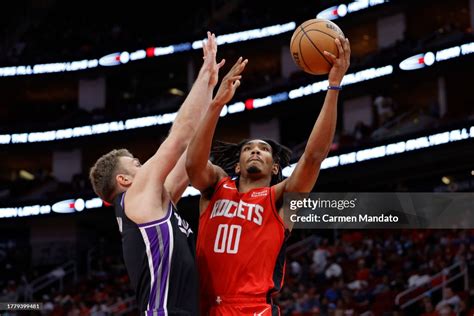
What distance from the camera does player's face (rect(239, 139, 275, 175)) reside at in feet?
16.5

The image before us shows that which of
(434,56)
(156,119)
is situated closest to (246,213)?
(434,56)

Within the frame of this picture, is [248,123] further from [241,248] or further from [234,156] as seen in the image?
[241,248]

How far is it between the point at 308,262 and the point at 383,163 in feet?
14.7

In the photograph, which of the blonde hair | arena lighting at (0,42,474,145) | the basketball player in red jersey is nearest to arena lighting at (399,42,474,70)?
arena lighting at (0,42,474,145)

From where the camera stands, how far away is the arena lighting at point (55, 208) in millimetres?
24938

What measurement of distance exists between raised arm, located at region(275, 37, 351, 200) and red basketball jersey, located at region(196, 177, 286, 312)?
0.90 feet

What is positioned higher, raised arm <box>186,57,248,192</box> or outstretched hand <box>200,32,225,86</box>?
outstretched hand <box>200,32,225,86</box>

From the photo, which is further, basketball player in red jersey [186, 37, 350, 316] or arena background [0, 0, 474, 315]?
arena background [0, 0, 474, 315]

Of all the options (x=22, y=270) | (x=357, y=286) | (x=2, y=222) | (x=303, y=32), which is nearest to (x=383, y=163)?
(x=357, y=286)

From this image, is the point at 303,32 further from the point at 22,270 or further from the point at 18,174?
the point at 18,174

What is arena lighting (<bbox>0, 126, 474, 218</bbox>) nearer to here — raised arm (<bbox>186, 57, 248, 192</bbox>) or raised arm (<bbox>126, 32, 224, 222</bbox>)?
raised arm (<bbox>186, 57, 248, 192</bbox>)

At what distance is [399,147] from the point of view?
775 inches

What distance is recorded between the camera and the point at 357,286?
14.1 m

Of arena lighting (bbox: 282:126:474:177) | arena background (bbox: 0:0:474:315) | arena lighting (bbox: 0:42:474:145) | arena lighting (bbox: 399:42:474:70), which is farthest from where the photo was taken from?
arena lighting (bbox: 0:42:474:145)
